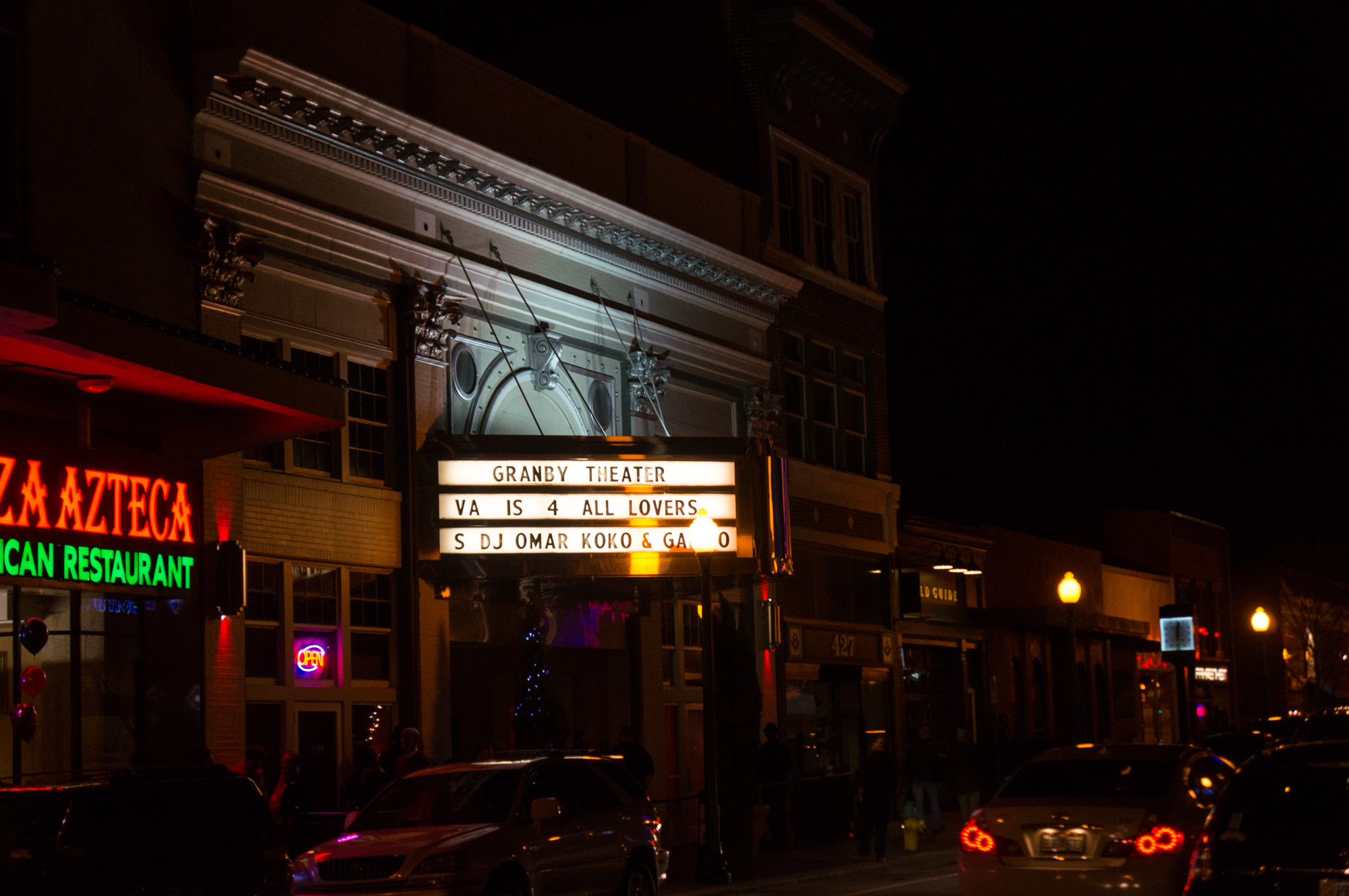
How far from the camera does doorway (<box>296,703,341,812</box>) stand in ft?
71.8

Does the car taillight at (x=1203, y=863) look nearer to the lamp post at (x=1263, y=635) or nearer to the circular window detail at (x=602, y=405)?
the circular window detail at (x=602, y=405)

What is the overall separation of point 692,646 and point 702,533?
716 centimetres

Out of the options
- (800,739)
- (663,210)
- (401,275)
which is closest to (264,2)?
(401,275)

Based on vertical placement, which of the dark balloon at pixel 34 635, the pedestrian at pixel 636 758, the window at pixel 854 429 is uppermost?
the window at pixel 854 429

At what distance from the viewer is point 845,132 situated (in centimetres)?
3772

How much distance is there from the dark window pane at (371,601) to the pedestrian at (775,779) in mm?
6462

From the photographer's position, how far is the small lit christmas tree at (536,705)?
23.8 m

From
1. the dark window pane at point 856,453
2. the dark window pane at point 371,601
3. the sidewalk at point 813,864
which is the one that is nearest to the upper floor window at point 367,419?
the dark window pane at point 371,601

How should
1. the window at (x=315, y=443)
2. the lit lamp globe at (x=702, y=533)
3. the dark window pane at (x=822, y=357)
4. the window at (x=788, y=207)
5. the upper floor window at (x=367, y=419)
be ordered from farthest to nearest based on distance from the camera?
the dark window pane at (x=822, y=357)
the window at (x=788, y=207)
the lit lamp globe at (x=702, y=533)
the upper floor window at (x=367, y=419)
the window at (x=315, y=443)

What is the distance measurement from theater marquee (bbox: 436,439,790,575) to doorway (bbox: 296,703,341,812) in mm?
2901

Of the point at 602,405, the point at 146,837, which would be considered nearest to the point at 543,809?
the point at 146,837

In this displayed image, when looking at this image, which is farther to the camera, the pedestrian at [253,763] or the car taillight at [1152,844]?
the pedestrian at [253,763]

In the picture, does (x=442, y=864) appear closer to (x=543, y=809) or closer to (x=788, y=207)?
(x=543, y=809)

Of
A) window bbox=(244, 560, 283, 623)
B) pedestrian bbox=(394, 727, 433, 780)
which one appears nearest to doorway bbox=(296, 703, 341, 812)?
window bbox=(244, 560, 283, 623)
